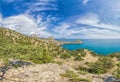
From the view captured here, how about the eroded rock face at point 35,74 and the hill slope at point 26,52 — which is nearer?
the eroded rock face at point 35,74

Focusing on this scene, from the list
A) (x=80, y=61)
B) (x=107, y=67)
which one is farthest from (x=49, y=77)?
(x=80, y=61)

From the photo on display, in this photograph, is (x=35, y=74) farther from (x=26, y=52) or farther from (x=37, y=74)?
(x=26, y=52)

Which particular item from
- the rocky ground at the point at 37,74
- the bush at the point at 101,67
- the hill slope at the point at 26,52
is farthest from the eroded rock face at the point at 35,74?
the bush at the point at 101,67

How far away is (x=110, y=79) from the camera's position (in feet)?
106

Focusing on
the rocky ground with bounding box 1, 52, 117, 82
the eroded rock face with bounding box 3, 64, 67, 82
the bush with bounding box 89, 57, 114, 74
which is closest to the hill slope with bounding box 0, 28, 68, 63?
the rocky ground with bounding box 1, 52, 117, 82

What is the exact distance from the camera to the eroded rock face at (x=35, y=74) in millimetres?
28984

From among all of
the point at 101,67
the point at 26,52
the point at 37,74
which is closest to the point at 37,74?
the point at 37,74

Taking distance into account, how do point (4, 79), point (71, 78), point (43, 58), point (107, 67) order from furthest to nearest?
point (107, 67)
point (43, 58)
point (71, 78)
point (4, 79)

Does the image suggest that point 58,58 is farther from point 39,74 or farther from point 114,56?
point 39,74

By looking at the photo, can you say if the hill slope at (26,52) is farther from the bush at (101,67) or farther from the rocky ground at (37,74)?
the bush at (101,67)

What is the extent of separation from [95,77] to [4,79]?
1237 centimetres

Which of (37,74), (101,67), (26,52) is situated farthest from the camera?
(101,67)

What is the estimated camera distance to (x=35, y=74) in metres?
30.3

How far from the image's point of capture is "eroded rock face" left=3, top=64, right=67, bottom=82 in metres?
29.0
